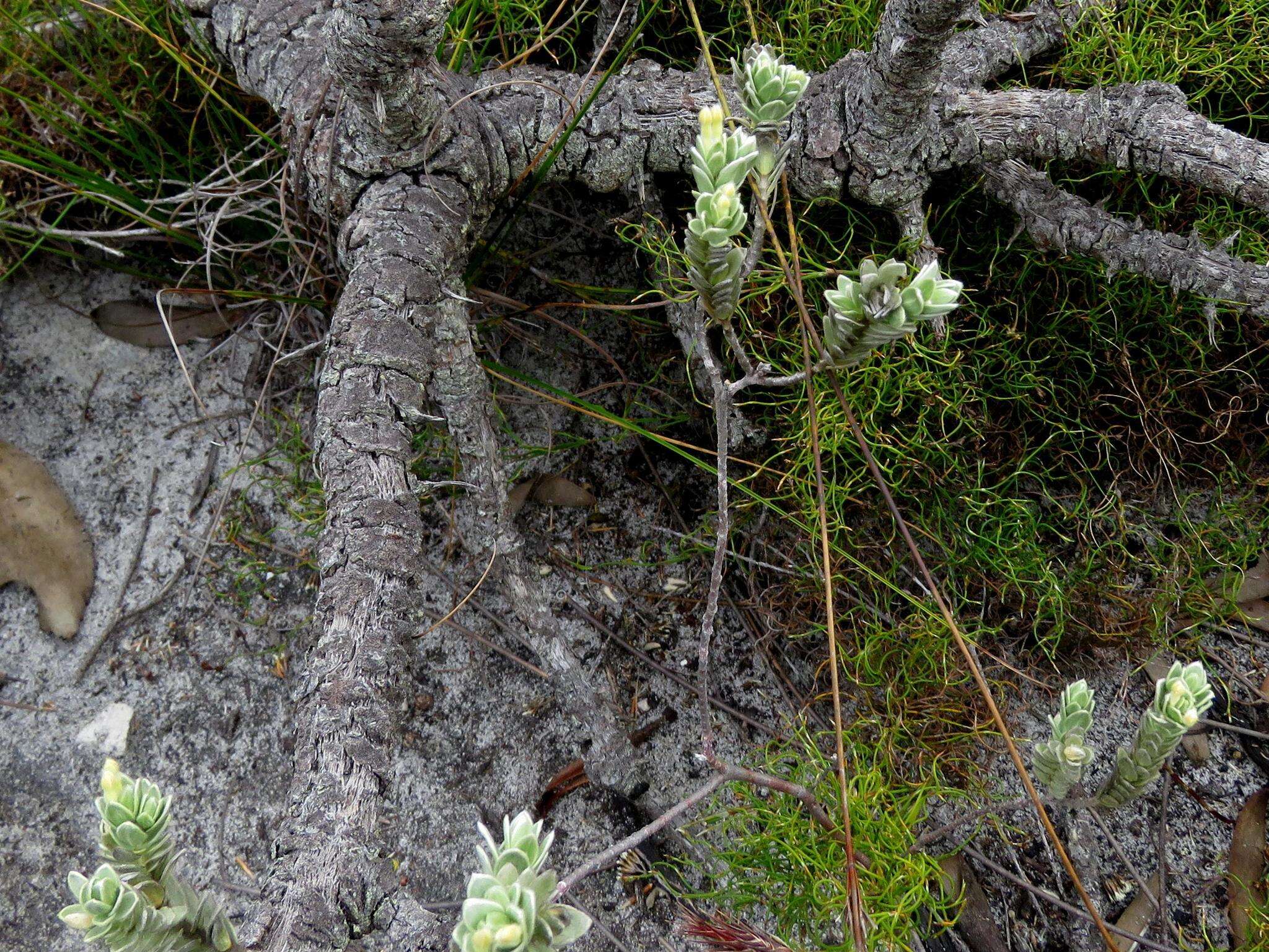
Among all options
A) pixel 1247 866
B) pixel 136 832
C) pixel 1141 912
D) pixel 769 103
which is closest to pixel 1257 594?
pixel 1247 866

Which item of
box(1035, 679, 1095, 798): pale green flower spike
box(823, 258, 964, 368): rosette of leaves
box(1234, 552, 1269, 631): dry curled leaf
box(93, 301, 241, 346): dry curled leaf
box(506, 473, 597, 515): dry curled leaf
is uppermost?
box(823, 258, 964, 368): rosette of leaves

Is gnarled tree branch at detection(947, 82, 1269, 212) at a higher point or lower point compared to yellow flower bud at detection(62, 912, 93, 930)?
higher

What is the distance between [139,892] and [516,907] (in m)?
0.34

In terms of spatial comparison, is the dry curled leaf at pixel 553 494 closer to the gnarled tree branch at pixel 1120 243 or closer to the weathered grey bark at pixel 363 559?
the weathered grey bark at pixel 363 559

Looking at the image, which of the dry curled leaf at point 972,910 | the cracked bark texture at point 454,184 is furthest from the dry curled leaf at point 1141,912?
the cracked bark texture at point 454,184

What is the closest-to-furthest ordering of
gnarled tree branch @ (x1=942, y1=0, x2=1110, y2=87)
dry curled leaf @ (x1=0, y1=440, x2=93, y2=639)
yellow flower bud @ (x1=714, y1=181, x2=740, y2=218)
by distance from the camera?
yellow flower bud @ (x1=714, y1=181, x2=740, y2=218)
gnarled tree branch @ (x1=942, y1=0, x2=1110, y2=87)
dry curled leaf @ (x1=0, y1=440, x2=93, y2=639)

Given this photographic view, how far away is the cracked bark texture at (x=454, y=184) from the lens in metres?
0.92

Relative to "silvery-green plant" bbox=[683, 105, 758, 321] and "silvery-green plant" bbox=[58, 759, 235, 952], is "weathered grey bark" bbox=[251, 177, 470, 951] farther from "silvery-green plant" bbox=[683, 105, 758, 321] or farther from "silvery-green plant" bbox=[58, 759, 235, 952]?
"silvery-green plant" bbox=[683, 105, 758, 321]

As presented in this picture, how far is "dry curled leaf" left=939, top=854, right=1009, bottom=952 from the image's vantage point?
1355 millimetres

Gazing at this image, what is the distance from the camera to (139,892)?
708 millimetres

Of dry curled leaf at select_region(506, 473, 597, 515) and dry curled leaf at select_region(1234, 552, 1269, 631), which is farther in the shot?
dry curled leaf at select_region(506, 473, 597, 515)

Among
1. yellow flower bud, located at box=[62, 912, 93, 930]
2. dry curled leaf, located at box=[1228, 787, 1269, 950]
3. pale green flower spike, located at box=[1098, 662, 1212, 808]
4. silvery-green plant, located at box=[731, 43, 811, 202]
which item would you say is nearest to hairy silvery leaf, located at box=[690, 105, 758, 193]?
silvery-green plant, located at box=[731, 43, 811, 202]

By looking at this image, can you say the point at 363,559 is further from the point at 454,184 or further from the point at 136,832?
the point at 454,184

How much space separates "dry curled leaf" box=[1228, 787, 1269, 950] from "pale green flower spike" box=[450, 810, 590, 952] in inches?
49.6
